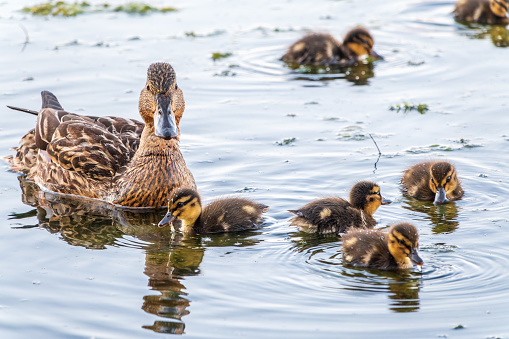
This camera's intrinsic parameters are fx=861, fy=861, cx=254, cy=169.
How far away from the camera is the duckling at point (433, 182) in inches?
237

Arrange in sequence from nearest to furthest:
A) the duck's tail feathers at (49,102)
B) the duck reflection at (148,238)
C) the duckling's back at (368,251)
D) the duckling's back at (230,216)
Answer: the duck reflection at (148,238) → the duckling's back at (368,251) → the duckling's back at (230,216) → the duck's tail feathers at (49,102)

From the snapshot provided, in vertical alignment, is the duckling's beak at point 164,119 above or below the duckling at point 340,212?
above


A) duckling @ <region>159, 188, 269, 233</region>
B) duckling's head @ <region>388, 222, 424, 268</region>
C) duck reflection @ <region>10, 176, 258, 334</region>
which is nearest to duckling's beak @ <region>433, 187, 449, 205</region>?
duckling's head @ <region>388, 222, 424, 268</region>

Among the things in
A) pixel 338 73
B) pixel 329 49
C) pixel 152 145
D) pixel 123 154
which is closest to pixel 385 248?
pixel 152 145

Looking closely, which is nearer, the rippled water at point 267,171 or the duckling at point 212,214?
the rippled water at point 267,171

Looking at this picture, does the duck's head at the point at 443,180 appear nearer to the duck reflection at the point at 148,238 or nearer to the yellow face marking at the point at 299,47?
the duck reflection at the point at 148,238

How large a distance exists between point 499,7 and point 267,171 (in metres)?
5.65

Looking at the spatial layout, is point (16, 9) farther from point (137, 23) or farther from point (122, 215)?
point (122, 215)

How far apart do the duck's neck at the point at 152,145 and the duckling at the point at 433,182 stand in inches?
69.0

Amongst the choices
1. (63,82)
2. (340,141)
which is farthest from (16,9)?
(340,141)

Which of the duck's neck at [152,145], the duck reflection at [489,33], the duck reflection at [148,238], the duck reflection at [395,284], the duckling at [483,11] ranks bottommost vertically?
the duck reflection at [148,238]

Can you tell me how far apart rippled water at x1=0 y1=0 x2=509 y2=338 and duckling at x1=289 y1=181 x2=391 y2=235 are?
11 centimetres

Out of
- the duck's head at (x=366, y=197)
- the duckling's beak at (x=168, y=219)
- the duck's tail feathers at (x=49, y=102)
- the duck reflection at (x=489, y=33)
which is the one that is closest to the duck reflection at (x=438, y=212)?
the duck's head at (x=366, y=197)

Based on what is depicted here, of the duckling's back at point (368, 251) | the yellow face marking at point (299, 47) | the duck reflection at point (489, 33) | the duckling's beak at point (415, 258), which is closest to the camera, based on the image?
the duckling's beak at point (415, 258)
